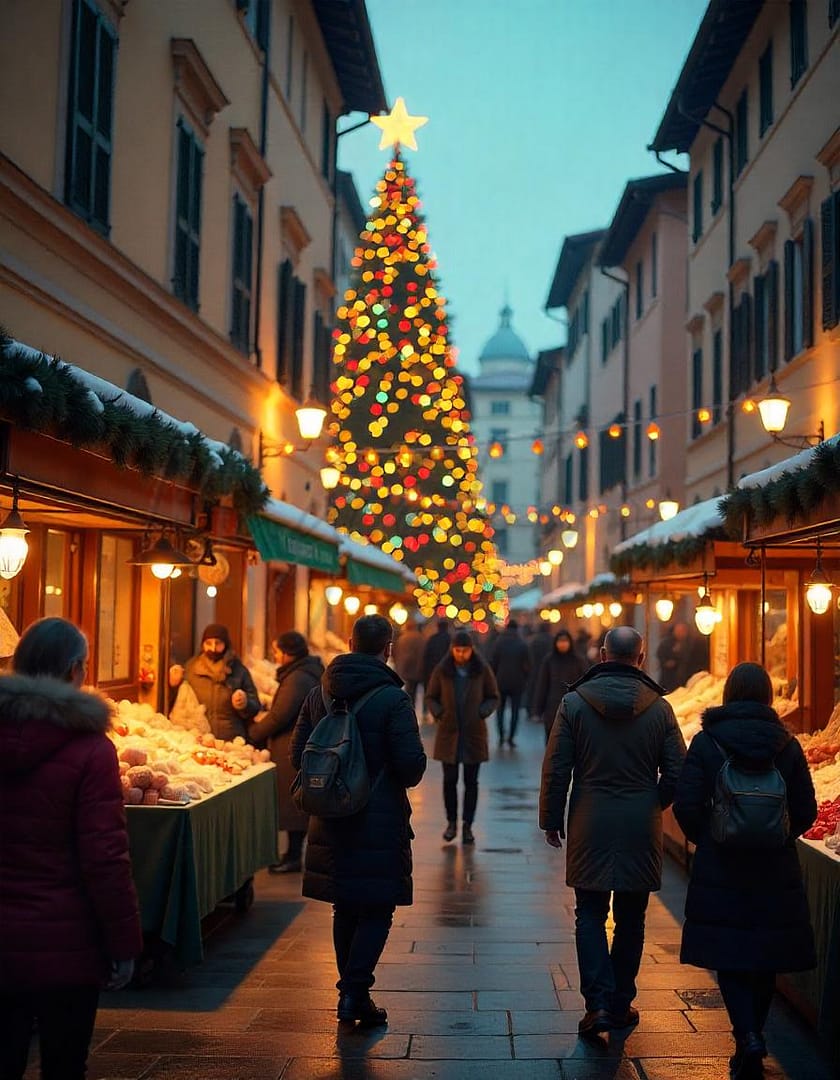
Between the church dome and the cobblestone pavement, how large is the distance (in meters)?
110

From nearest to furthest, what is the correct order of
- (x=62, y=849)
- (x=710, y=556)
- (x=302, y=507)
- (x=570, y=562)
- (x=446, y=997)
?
1. (x=62, y=849)
2. (x=446, y=997)
3. (x=710, y=556)
4. (x=302, y=507)
5. (x=570, y=562)

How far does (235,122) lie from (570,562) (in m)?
37.2

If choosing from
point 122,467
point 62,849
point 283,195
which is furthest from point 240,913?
point 283,195

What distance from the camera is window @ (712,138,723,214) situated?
26797mm

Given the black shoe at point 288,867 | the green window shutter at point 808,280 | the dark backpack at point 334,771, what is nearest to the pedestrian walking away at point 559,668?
the green window shutter at point 808,280

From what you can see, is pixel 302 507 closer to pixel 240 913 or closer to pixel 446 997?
pixel 240 913

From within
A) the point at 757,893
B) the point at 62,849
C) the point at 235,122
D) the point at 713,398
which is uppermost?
the point at 235,122

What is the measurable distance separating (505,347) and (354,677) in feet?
377

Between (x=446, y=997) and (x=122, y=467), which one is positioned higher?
(x=122, y=467)

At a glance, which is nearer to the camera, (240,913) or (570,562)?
(240,913)

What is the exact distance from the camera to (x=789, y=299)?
808 inches

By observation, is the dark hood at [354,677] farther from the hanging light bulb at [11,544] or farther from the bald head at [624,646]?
the hanging light bulb at [11,544]

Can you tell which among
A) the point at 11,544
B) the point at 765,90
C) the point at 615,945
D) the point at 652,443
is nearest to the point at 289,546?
the point at 11,544

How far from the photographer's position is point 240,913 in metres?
10.3
